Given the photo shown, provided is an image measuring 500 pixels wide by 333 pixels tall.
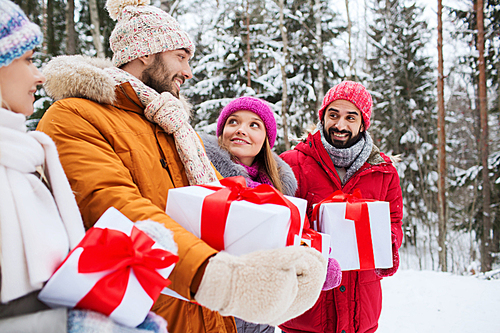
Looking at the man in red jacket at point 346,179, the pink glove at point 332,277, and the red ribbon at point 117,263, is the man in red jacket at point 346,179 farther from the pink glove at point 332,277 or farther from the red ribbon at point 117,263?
the red ribbon at point 117,263

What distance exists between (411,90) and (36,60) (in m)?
13.2

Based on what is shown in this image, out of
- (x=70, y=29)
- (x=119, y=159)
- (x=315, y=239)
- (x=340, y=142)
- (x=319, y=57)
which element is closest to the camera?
(x=119, y=159)

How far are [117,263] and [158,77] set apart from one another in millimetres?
1229

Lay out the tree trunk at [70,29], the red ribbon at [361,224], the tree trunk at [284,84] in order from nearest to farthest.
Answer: the red ribbon at [361,224] < the tree trunk at [70,29] < the tree trunk at [284,84]

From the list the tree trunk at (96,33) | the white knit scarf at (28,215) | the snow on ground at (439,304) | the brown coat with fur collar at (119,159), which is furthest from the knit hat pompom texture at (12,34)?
the tree trunk at (96,33)

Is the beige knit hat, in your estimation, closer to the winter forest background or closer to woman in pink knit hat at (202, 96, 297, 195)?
woman in pink knit hat at (202, 96, 297, 195)

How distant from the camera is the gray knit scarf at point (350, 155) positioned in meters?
2.60

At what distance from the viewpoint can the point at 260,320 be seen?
878 millimetres

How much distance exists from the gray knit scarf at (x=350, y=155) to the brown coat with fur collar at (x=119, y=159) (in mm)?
1601

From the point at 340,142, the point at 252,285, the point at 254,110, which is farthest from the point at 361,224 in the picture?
the point at 252,285

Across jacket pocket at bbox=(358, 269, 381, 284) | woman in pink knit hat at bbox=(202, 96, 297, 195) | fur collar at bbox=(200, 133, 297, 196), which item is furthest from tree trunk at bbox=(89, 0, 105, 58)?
jacket pocket at bbox=(358, 269, 381, 284)

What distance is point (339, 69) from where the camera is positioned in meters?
9.86

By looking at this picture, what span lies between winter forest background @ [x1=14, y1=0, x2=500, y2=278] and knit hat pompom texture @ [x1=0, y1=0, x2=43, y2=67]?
22.3 ft

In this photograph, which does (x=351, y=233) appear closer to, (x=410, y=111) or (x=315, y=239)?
(x=315, y=239)
